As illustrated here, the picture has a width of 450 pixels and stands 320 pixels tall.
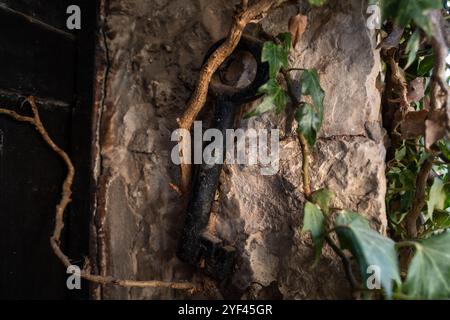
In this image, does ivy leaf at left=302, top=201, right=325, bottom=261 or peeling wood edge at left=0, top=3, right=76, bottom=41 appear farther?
peeling wood edge at left=0, top=3, right=76, bottom=41

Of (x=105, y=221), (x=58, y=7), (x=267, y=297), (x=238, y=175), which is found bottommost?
(x=267, y=297)

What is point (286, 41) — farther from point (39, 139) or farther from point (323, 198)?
point (39, 139)

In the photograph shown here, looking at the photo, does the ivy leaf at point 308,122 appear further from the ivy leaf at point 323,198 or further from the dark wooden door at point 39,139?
the dark wooden door at point 39,139

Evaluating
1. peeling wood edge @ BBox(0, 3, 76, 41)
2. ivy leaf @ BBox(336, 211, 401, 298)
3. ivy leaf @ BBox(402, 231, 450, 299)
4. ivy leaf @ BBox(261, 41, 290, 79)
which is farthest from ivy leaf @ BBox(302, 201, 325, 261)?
peeling wood edge @ BBox(0, 3, 76, 41)

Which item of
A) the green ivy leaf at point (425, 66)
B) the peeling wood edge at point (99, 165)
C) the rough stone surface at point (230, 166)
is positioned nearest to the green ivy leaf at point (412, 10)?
the rough stone surface at point (230, 166)

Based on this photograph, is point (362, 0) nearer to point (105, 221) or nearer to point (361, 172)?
point (361, 172)

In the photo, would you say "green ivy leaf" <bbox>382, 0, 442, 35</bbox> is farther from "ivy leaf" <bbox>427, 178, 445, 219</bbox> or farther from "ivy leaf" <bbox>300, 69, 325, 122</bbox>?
"ivy leaf" <bbox>427, 178, 445, 219</bbox>
